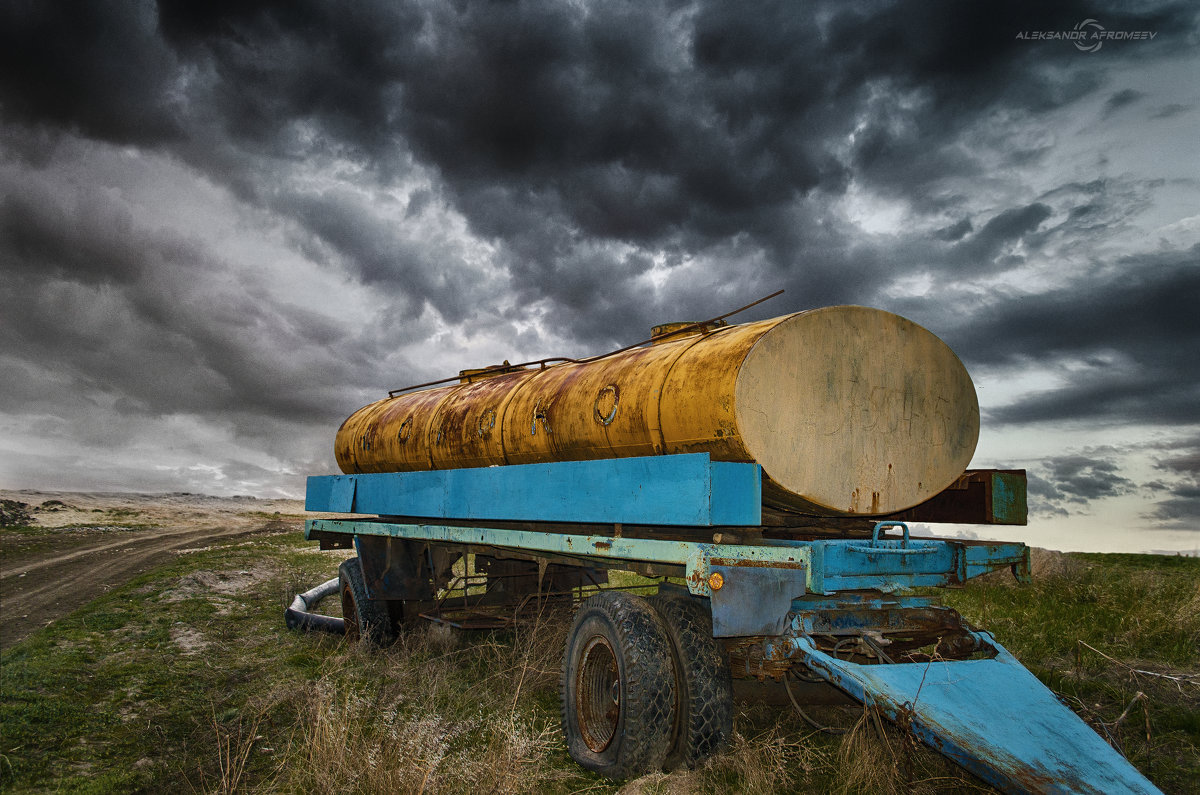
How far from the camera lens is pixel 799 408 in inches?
165

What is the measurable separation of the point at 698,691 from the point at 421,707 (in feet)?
8.75

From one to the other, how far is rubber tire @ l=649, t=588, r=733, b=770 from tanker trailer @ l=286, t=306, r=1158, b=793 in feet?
0.04

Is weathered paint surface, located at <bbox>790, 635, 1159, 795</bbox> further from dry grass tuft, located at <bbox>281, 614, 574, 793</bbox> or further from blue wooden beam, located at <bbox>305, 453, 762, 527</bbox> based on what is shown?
dry grass tuft, located at <bbox>281, 614, 574, 793</bbox>

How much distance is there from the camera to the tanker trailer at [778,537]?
3.71m

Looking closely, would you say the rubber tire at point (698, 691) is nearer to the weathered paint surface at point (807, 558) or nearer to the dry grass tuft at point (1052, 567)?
the weathered paint surface at point (807, 558)

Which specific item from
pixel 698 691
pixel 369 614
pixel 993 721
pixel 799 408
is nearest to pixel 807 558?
pixel 799 408

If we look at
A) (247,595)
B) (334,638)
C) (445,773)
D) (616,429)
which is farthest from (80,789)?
(247,595)

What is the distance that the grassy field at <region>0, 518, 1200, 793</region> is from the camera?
4023 mm

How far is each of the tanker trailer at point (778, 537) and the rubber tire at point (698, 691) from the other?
0.04 ft

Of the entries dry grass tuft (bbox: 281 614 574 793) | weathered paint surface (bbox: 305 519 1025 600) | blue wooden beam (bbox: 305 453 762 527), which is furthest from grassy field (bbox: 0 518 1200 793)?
blue wooden beam (bbox: 305 453 762 527)

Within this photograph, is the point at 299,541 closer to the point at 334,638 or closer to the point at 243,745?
the point at 334,638

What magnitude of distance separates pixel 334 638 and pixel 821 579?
23.6ft

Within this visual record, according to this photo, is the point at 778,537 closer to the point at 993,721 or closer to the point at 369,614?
the point at 993,721

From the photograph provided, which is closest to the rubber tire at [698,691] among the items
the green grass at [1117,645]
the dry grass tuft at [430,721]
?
the dry grass tuft at [430,721]
